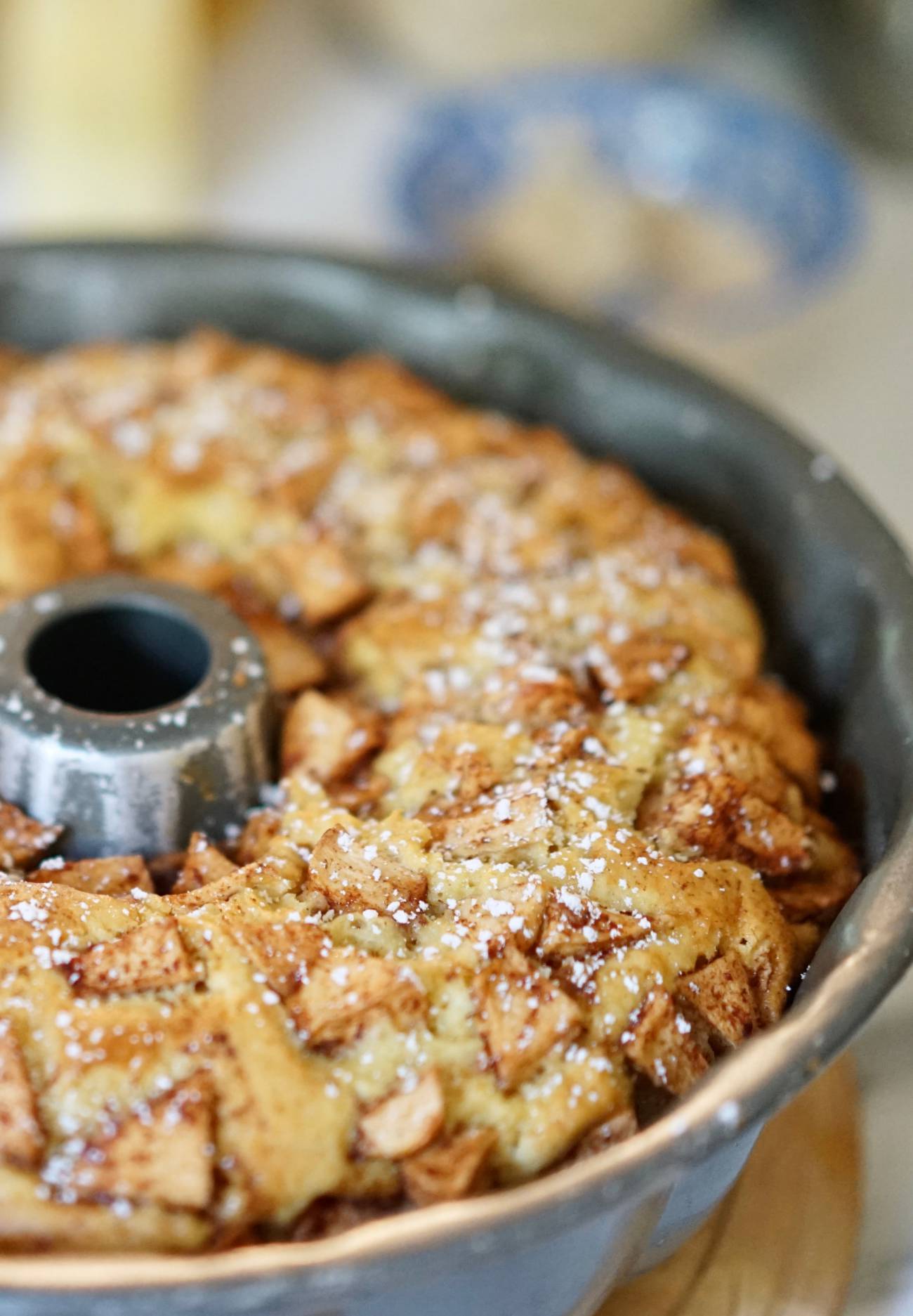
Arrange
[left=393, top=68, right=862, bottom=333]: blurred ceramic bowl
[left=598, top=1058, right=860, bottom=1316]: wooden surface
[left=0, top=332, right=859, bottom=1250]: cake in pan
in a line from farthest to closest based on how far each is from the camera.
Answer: [left=393, top=68, right=862, bottom=333]: blurred ceramic bowl, [left=598, top=1058, right=860, bottom=1316]: wooden surface, [left=0, top=332, right=859, bottom=1250]: cake in pan

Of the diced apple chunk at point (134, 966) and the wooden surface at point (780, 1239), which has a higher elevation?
the diced apple chunk at point (134, 966)

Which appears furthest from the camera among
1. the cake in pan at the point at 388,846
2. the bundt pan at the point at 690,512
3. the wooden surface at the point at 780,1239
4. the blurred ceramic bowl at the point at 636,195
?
the blurred ceramic bowl at the point at 636,195

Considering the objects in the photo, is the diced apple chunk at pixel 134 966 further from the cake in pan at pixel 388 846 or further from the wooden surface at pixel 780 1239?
the wooden surface at pixel 780 1239

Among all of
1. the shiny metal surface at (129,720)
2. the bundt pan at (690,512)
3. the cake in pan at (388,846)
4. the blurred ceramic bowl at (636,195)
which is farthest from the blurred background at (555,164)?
the shiny metal surface at (129,720)

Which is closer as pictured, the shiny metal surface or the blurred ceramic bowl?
the shiny metal surface

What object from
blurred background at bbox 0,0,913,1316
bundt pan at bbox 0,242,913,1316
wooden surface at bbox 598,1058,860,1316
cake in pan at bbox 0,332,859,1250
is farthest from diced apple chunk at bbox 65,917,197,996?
blurred background at bbox 0,0,913,1316

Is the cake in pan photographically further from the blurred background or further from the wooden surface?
the blurred background

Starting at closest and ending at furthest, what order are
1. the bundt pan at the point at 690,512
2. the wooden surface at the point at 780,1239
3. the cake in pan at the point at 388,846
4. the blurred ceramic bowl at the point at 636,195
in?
the bundt pan at the point at 690,512 < the cake in pan at the point at 388,846 < the wooden surface at the point at 780,1239 < the blurred ceramic bowl at the point at 636,195
